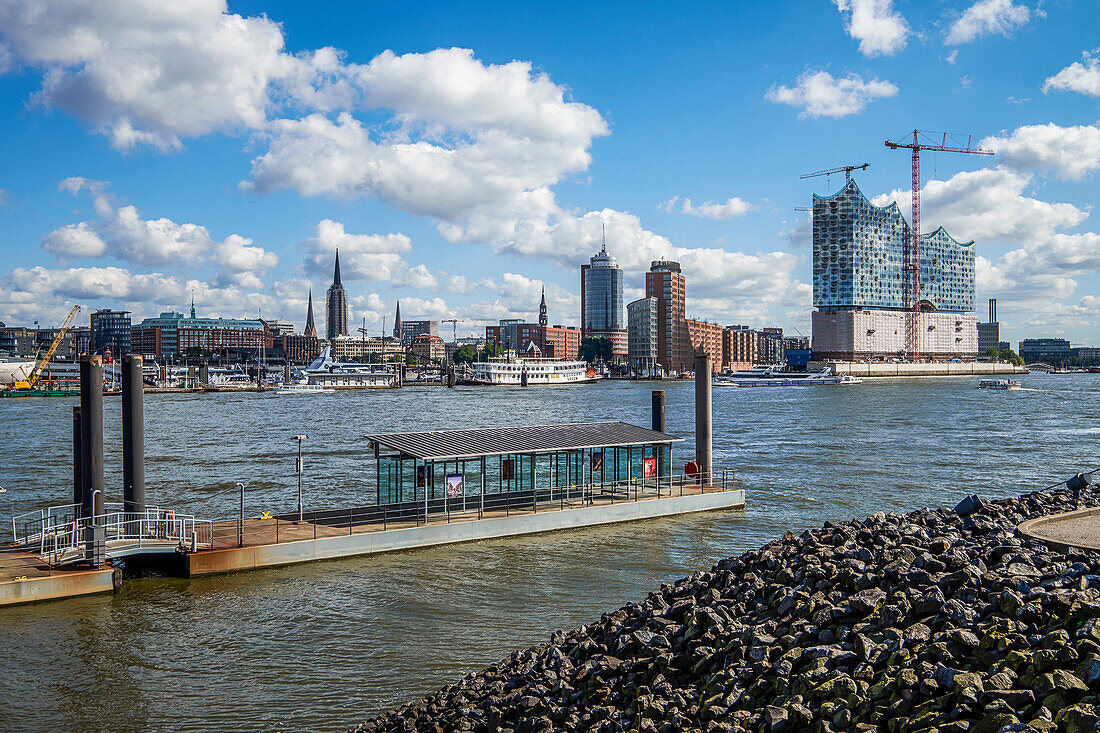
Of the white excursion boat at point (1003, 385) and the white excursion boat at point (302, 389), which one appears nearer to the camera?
the white excursion boat at point (1003, 385)

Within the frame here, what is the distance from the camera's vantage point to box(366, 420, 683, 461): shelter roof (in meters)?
25.6

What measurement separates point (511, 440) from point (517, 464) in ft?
2.89

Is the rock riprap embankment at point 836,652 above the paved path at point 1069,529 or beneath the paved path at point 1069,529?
beneath

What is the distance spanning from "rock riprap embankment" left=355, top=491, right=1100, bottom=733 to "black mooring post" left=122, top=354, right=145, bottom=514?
496 inches

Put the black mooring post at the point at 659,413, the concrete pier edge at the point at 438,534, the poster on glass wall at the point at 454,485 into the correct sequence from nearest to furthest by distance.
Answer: the concrete pier edge at the point at 438,534 → the poster on glass wall at the point at 454,485 → the black mooring post at the point at 659,413

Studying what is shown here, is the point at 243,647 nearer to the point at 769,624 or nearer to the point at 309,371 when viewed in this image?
the point at 769,624

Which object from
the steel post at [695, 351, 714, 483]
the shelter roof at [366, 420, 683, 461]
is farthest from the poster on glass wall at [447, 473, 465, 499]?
the steel post at [695, 351, 714, 483]

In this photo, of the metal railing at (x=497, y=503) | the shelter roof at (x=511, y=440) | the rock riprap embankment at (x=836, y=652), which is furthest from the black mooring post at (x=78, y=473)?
the rock riprap embankment at (x=836, y=652)

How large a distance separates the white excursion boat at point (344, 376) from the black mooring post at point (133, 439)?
15590 cm

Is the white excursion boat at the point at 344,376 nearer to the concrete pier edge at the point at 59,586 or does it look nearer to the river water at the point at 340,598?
the river water at the point at 340,598

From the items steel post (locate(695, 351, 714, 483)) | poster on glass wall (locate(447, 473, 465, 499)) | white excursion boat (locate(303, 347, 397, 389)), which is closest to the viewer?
poster on glass wall (locate(447, 473, 465, 499))

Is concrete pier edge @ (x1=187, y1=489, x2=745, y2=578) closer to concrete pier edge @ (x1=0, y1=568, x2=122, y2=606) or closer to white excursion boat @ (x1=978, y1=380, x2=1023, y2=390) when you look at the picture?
concrete pier edge @ (x1=0, y1=568, x2=122, y2=606)

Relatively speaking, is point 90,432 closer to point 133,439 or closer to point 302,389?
point 133,439

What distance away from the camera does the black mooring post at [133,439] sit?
21922 millimetres
